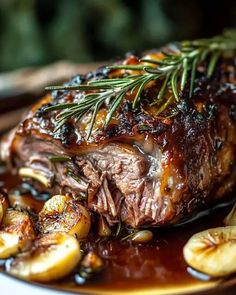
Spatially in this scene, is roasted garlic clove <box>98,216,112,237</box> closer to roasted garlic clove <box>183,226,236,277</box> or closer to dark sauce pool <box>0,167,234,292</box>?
dark sauce pool <box>0,167,234,292</box>

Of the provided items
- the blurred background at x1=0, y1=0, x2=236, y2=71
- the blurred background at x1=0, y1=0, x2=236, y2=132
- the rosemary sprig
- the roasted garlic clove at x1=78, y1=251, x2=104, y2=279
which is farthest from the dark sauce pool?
the blurred background at x1=0, y1=0, x2=236, y2=71

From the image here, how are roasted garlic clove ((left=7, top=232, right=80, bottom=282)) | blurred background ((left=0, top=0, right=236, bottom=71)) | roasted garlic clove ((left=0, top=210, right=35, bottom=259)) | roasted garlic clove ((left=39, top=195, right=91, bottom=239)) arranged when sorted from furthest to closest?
blurred background ((left=0, top=0, right=236, bottom=71)) → roasted garlic clove ((left=39, top=195, right=91, bottom=239)) → roasted garlic clove ((left=0, top=210, right=35, bottom=259)) → roasted garlic clove ((left=7, top=232, right=80, bottom=282))

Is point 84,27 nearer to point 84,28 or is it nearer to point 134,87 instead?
point 84,28

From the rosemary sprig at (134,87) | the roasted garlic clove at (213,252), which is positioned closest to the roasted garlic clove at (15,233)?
the rosemary sprig at (134,87)

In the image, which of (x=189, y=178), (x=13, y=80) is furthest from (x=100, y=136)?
(x=13, y=80)

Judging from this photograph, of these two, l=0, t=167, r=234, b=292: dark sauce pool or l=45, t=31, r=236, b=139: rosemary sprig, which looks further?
l=45, t=31, r=236, b=139: rosemary sprig

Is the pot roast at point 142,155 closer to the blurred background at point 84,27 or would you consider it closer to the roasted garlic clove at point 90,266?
the roasted garlic clove at point 90,266

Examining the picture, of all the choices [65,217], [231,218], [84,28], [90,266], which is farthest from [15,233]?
[84,28]
